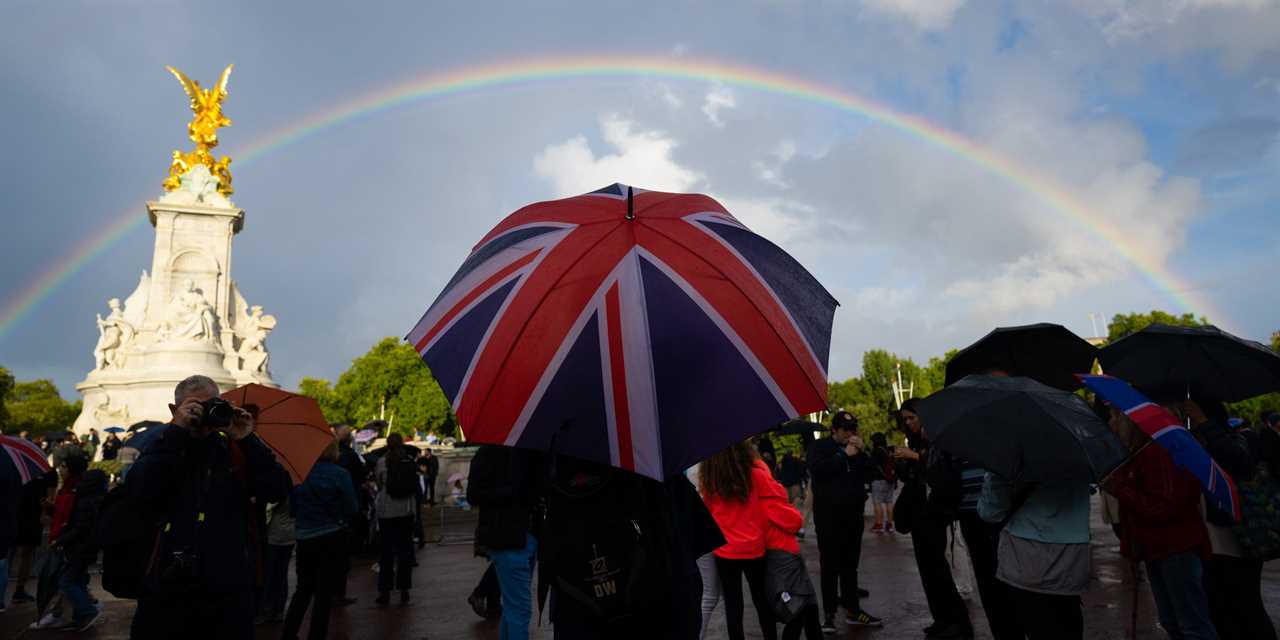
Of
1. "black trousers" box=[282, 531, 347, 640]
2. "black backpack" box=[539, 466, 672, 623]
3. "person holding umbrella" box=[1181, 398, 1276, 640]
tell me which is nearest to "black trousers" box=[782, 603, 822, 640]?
"person holding umbrella" box=[1181, 398, 1276, 640]

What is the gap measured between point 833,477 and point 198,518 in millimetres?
5365

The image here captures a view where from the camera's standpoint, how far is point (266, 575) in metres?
8.47

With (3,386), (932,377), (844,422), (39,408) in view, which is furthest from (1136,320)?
(39,408)

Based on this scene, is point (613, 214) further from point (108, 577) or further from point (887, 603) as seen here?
point (887, 603)

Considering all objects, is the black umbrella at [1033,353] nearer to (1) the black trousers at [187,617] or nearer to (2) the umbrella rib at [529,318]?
(2) the umbrella rib at [529,318]

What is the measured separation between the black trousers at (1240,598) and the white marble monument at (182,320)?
117ft

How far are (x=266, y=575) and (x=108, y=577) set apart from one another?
212 inches

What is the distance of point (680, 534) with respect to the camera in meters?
2.95

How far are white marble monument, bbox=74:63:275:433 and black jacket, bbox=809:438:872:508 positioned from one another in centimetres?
3240

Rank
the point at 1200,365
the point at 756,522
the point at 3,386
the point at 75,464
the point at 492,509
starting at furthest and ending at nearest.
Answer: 1. the point at 3,386
2. the point at 75,464
3. the point at 1200,365
4. the point at 756,522
5. the point at 492,509

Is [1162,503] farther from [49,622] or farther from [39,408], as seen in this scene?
[39,408]

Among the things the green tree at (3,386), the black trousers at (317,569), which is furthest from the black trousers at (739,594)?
the green tree at (3,386)

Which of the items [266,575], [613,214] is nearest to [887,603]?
[266,575]

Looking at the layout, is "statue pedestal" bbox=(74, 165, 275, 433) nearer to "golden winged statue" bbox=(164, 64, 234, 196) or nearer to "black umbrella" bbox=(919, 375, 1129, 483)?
"golden winged statue" bbox=(164, 64, 234, 196)
